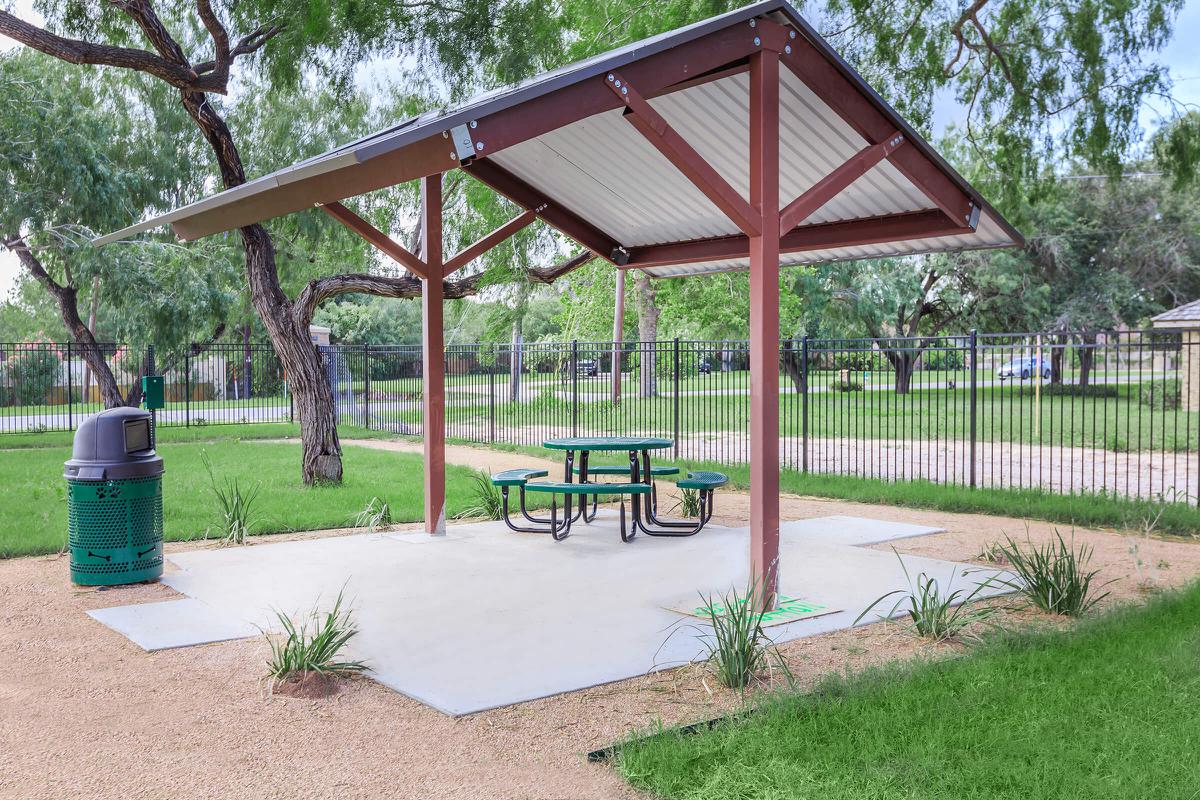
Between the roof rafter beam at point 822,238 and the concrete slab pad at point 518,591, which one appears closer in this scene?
the concrete slab pad at point 518,591

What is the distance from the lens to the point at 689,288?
109 feet

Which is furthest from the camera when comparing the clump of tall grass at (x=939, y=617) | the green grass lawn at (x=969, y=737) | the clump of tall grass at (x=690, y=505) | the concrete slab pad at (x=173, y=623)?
the clump of tall grass at (x=690, y=505)

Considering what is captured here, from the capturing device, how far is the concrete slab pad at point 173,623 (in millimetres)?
6238

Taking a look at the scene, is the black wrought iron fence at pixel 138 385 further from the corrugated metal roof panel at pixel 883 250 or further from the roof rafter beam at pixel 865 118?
the roof rafter beam at pixel 865 118

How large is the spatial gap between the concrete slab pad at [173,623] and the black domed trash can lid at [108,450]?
1025 millimetres

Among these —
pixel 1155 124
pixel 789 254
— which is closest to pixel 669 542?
pixel 789 254

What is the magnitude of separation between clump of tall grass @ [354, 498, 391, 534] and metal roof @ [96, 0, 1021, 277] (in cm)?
361

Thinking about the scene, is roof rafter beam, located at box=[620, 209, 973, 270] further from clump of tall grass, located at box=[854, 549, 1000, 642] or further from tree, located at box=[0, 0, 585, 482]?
clump of tall grass, located at box=[854, 549, 1000, 642]

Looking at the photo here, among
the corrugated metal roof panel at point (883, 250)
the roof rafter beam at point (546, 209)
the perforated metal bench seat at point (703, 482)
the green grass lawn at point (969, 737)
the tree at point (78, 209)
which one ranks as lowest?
the green grass lawn at point (969, 737)

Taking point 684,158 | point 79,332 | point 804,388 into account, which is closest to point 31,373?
point 79,332

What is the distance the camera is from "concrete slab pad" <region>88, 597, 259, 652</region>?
6.24 meters

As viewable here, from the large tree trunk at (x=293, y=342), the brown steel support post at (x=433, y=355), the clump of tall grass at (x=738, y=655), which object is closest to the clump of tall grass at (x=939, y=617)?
the clump of tall grass at (x=738, y=655)

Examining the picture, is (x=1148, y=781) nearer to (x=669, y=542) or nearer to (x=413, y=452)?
(x=669, y=542)

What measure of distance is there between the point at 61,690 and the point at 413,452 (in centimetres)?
1312
